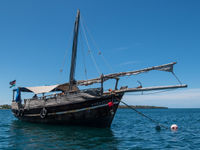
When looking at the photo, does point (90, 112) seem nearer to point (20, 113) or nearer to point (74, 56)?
point (74, 56)

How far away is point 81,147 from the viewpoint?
32.8 ft

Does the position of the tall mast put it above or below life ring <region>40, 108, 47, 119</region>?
above

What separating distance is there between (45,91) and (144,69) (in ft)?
36.4

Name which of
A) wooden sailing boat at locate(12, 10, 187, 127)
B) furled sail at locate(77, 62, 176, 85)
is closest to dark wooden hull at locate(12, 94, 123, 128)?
wooden sailing boat at locate(12, 10, 187, 127)

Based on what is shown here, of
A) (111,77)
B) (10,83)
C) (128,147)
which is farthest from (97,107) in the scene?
(10,83)

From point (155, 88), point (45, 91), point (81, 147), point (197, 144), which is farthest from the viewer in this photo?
point (45, 91)

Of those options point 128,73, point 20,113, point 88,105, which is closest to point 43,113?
point 88,105

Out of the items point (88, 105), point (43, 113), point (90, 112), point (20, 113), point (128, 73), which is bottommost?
point (20, 113)

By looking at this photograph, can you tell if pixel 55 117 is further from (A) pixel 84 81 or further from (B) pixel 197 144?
(B) pixel 197 144

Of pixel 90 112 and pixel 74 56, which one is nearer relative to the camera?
pixel 90 112

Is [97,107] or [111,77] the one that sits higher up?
[111,77]

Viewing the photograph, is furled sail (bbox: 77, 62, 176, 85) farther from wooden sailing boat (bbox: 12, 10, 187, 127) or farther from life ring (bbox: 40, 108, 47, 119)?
life ring (bbox: 40, 108, 47, 119)

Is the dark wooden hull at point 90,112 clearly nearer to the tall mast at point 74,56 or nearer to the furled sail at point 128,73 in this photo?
A: the furled sail at point 128,73

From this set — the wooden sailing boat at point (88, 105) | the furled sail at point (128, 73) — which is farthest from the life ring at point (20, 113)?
the furled sail at point (128, 73)
